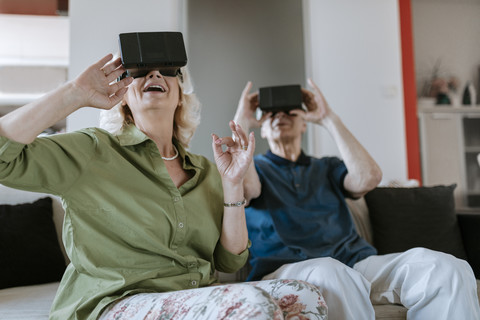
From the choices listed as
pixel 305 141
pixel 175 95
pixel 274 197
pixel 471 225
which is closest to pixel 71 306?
pixel 175 95

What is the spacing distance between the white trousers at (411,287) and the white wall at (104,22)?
2.47 meters

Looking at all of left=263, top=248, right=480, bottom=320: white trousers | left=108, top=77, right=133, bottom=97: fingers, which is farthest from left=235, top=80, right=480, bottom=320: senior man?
left=108, top=77, right=133, bottom=97: fingers

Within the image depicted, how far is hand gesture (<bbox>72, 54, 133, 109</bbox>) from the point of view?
1.08m

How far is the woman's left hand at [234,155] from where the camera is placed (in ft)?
4.30

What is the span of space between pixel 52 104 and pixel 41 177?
0.18 meters

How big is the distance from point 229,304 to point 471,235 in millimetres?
1464

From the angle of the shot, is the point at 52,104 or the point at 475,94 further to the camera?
A: the point at 475,94

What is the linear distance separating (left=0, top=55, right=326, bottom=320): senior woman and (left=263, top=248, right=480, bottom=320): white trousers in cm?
18

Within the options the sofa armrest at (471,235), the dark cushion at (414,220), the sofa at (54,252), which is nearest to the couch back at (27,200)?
the sofa at (54,252)

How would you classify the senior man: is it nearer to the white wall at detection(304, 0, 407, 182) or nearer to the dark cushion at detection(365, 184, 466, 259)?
the dark cushion at detection(365, 184, 466, 259)

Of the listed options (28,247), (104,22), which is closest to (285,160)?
(28,247)

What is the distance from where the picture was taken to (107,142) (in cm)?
125

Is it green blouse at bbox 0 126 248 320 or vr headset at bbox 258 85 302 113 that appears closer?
green blouse at bbox 0 126 248 320

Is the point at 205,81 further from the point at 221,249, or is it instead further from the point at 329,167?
the point at 221,249
